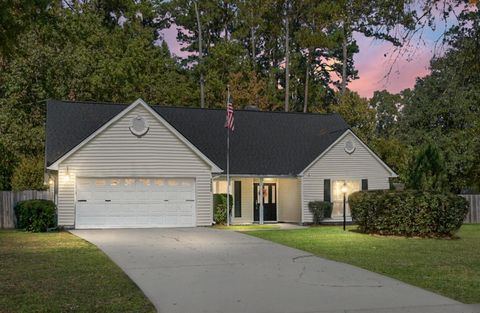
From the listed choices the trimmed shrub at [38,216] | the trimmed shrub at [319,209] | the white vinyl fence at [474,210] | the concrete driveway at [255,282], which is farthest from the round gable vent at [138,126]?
the white vinyl fence at [474,210]

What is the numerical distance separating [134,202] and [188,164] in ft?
9.10

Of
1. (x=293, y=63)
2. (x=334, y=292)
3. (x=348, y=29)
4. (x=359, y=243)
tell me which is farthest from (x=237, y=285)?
(x=293, y=63)

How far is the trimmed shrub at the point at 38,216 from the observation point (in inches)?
928

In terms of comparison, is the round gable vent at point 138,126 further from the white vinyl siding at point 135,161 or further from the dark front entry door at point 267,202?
the dark front entry door at point 267,202

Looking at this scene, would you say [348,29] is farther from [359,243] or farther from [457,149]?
[457,149]

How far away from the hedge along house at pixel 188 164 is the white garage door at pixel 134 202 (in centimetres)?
4

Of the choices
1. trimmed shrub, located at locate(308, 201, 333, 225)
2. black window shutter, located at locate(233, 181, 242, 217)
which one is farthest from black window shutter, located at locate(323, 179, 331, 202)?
black window shutter, located at locate(233, 181, 242, 217)

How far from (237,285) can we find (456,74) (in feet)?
16.6

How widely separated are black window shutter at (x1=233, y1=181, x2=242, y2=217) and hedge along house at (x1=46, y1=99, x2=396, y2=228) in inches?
1.9

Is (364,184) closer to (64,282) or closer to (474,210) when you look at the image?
(474,210)

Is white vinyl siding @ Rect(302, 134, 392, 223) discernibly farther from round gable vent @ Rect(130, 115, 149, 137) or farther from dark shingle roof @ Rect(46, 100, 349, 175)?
round gable vent @ Rect(130, 115, 149, 137)

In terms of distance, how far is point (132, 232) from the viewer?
2259cm

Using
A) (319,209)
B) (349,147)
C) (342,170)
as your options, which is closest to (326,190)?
(342,170)

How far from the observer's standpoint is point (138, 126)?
25.2 meters
